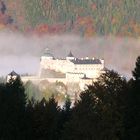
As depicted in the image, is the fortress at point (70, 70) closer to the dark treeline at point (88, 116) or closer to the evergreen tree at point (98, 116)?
the dark treeline at point (88, 116)

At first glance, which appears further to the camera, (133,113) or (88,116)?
(133,113)

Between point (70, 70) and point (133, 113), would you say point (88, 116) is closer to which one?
point (133, 113)

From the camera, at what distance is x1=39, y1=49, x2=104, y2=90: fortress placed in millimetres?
110938

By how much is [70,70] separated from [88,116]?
274ft

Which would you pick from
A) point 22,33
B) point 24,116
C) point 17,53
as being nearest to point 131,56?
point 17,53

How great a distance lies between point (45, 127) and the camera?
36156 mm

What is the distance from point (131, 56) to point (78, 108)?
13015 cm

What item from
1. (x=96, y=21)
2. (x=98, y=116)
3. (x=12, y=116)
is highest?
(x=96, y=21)

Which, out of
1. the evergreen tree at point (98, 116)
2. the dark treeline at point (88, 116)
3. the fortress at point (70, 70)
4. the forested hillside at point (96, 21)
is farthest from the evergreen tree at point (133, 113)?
the forested hillside at point (96, 21)

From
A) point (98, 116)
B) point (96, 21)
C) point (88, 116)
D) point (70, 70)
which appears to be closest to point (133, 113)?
point (98, 116)

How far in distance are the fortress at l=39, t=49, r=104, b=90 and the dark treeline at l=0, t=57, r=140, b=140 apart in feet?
228

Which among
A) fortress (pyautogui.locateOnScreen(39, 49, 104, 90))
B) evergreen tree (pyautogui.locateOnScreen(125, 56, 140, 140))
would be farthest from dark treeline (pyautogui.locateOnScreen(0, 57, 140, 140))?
fortress (pyautogui.locateOnScreen(39, 49, 104, 90))

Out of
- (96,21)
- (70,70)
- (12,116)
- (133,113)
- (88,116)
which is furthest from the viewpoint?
(96,21)

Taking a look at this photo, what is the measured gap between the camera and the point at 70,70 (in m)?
115
